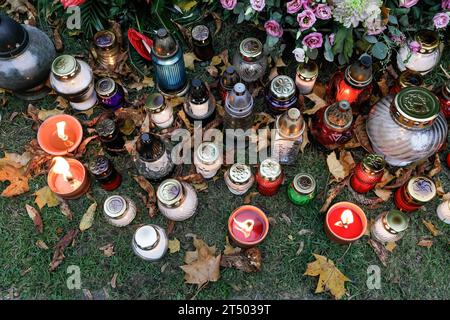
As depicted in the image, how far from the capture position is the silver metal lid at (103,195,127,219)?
2408 millimetres

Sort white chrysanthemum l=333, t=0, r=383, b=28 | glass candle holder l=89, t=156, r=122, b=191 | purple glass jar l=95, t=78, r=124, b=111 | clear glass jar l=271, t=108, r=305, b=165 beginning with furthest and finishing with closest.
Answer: purple glass jar l=95, t=78, r=124, b=111, glass candle holder l=89, t=156, r=122, b=191, clear glass jar l=271, t=108, r=305, b=165, white chrysanthemum l=333, t=0, r=383, b=28

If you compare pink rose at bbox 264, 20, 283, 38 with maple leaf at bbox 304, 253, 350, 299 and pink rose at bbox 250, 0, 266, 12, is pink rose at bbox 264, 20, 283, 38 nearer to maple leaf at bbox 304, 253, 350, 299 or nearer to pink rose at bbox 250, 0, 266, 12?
pink rose at bbox 250, 0, 266, 12

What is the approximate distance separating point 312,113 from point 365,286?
111 centimetres

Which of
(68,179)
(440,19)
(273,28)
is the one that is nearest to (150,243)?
(68,179)

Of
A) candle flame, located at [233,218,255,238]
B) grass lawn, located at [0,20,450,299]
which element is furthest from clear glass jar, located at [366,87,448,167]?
candle flame, located at [233,218,255,238]

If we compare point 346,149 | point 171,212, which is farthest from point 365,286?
point 171,212

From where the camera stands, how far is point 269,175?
95.0 inches

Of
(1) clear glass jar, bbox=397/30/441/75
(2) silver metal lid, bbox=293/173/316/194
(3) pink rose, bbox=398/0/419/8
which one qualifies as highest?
(3) pink rose, bbox=398/0/419/8

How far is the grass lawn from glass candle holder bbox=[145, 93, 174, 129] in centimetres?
43

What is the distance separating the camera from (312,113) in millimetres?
2789

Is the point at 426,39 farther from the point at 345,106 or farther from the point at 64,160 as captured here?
the point at 64,160

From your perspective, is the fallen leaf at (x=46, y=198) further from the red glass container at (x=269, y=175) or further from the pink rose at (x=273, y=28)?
the pink rose at (x=273, y=28)

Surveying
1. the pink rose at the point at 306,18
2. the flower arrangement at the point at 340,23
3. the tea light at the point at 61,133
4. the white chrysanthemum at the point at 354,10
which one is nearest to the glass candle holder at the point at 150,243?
the tea light at the point at 61,133

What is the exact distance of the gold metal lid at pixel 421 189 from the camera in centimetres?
238
